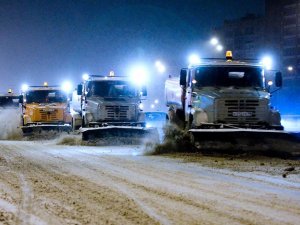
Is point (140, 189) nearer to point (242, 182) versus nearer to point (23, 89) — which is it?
point (242, 182)

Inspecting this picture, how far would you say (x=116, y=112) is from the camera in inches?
810

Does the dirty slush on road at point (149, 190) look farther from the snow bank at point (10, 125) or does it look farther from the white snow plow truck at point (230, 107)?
the snow bank at point (10, 125)

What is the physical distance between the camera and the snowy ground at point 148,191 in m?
6.14

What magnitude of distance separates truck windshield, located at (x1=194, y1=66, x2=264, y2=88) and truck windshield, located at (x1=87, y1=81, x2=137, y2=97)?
522 centimetres

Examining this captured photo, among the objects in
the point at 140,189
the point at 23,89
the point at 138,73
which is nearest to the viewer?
the point at 140,189

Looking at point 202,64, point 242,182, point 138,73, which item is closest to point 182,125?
point 202,64

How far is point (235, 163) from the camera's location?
12.7m

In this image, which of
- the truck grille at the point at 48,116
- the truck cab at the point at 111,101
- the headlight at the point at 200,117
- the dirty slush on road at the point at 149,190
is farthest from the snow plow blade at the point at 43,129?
the dirty slush on road at the point at 149,190

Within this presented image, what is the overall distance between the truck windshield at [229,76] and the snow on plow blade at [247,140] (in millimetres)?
1995

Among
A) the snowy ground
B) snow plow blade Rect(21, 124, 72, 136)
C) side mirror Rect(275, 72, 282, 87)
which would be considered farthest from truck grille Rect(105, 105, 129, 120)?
the snowy ground

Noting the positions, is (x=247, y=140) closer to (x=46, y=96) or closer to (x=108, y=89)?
(x=108, y=89)

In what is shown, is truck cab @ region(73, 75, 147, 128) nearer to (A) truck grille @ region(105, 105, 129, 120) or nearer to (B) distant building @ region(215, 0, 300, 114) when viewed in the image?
(A) truck grille @ region(105, 105, 129, 120)

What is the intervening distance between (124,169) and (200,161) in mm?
2740

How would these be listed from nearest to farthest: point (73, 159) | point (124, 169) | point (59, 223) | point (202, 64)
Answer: point (59, 223), point (124, 169), point (73, 159), point (202, 64)
